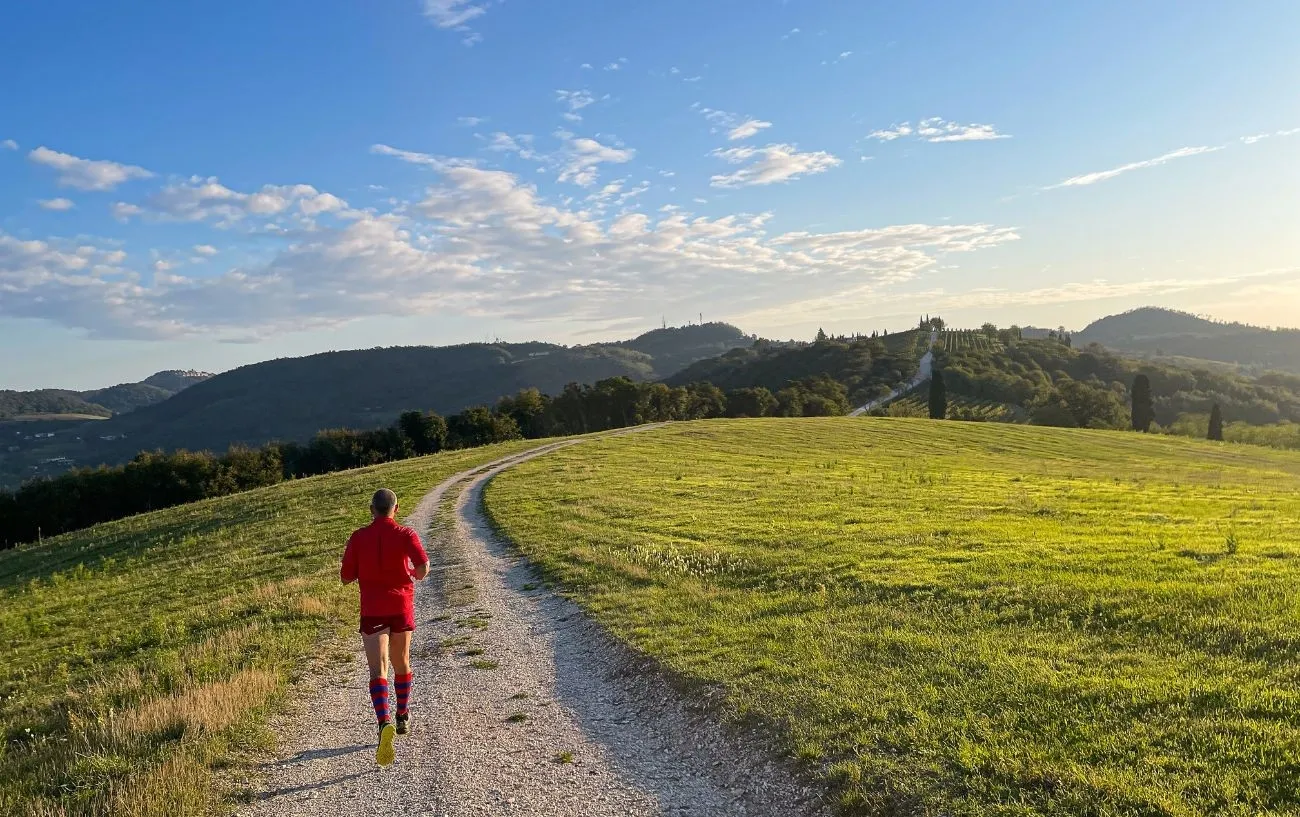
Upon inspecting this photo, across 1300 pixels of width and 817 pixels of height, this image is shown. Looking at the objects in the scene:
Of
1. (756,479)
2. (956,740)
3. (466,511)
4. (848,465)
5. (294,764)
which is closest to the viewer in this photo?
(956,740)

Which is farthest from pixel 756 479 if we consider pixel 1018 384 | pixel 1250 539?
pixel 1018 384

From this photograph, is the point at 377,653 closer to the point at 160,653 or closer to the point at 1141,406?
the point at 160,653

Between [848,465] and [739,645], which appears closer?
[739,645]

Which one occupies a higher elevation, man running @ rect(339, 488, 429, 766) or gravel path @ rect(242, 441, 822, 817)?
man running @ rect(339, 488, 429, 766)

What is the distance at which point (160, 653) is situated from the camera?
1457cm

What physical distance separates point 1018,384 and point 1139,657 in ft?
547

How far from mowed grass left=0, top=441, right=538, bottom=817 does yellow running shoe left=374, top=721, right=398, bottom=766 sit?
163 centimetres

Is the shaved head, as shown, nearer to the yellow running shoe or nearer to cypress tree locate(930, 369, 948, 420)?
the yellow running shoe

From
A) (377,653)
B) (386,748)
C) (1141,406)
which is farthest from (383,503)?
(1141,406)

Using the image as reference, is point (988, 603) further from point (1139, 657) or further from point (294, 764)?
point (294, 764)

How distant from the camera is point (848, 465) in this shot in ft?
146

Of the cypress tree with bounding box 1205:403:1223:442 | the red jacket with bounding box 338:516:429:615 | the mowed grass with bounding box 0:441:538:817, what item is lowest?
the cypress tree with bounding box 1205:403:1223:442

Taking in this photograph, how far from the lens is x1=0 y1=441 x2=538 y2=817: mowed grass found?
27.1 ft

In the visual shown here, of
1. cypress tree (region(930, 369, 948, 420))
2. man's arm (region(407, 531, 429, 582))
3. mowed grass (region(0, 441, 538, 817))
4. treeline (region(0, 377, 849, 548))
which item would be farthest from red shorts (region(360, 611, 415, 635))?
cypress tree (region(930, 369, 948, 420))
